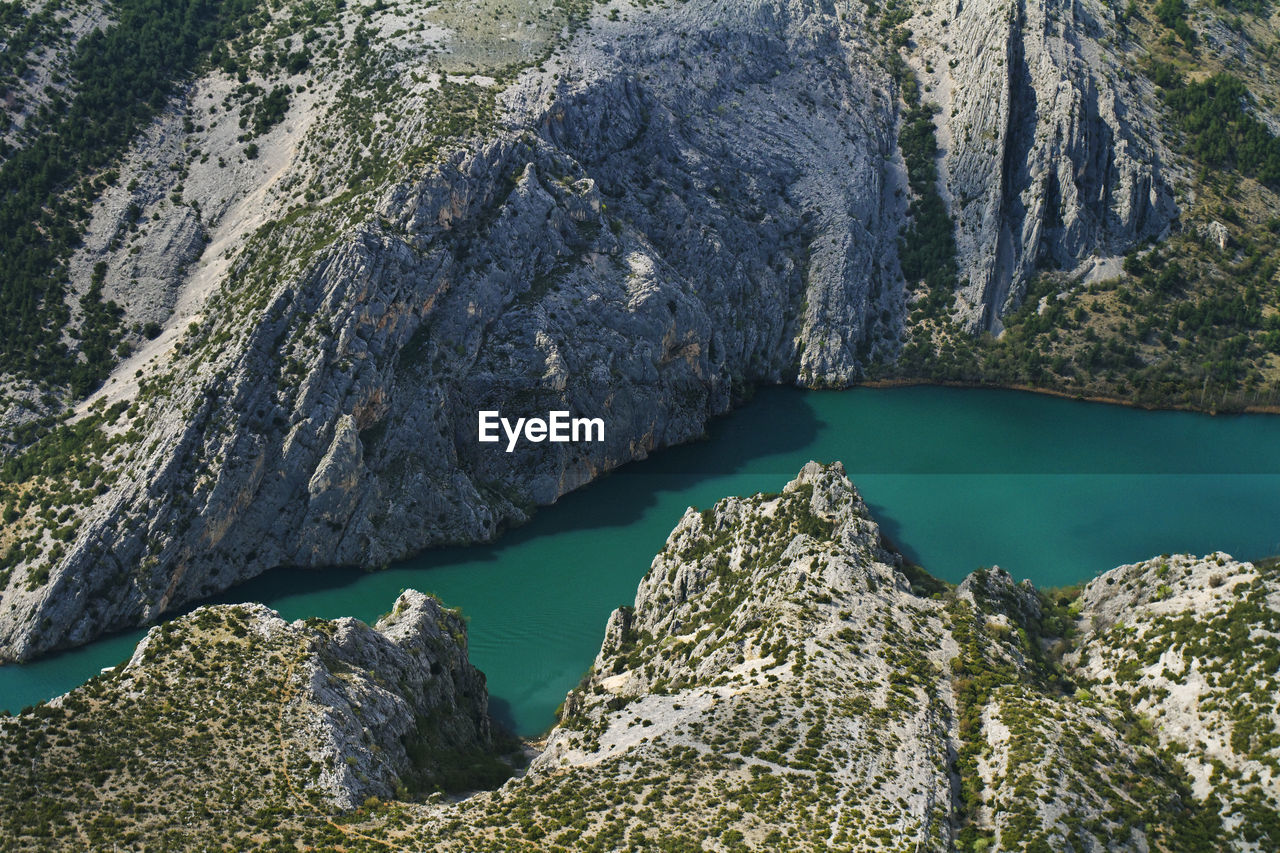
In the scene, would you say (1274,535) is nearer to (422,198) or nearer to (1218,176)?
(1218,176)

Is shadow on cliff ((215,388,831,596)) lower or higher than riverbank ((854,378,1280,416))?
lower

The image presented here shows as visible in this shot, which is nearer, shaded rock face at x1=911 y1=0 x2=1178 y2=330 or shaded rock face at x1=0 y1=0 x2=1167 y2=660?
shaded rock face at x1=0 y1=0 x2=1167 y2=660

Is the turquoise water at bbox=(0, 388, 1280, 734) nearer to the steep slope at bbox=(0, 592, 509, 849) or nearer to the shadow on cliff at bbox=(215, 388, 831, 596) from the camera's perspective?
the shadow on cliff at bbox=(215, 388, 831, 596)

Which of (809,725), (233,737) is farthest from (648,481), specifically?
(233,737)

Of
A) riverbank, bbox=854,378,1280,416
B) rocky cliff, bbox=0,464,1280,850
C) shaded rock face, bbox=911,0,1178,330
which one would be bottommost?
rocky cliff, bbox=0,464,1280,850

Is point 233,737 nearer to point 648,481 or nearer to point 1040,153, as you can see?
point 648,481

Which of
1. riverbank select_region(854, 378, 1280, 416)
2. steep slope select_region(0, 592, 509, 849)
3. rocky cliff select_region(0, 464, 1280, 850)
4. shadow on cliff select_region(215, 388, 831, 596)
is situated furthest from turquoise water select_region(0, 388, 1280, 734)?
steep slope select_region(0, 592, 509, 849)

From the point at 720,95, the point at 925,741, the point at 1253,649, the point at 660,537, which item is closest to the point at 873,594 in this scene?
the point at 925,741
